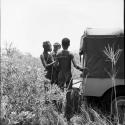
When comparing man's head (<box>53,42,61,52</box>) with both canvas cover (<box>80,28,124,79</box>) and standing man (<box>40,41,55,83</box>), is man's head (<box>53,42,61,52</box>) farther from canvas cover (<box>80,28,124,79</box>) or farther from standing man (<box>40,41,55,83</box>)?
canvas cover (<box>80,28,124,79</box>)

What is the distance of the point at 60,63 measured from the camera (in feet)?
24.0

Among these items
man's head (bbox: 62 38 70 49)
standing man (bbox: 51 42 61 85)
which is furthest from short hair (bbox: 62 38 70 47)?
standing man (bbox: 51 42 61 85)

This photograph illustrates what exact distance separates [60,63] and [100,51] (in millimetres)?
869

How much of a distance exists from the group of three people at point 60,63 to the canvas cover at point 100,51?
31cm

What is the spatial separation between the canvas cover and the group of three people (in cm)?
31

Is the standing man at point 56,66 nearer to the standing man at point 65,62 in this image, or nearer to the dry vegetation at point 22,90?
the standing man at point 65,62

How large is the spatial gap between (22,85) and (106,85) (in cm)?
213

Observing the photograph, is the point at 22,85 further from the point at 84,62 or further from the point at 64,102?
the point at 84,62

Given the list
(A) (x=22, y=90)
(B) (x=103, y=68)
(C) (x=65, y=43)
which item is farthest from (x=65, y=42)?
(A) (x=22, y=90)

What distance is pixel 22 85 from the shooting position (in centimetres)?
529

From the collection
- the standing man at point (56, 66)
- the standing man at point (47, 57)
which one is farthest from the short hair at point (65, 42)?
the standing man at point (47, 57)

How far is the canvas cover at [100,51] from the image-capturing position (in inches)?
274

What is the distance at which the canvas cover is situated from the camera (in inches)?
274

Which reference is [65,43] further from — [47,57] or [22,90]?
[22,90]
